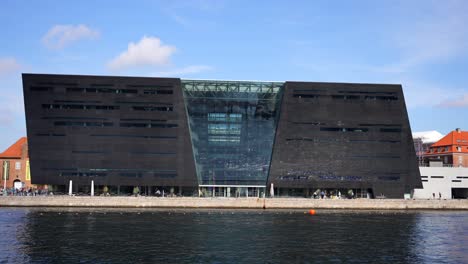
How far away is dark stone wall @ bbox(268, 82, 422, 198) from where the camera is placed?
102 m

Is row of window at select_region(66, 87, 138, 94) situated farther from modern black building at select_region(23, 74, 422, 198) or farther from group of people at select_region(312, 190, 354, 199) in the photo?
group of people at select_region(312, 190, 354, 199)

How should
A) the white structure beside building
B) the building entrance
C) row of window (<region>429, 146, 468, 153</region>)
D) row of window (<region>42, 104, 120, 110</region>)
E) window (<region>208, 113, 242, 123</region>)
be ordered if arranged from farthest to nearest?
Answer: row of window (<region>429, 146, 468, 153</region>) < the white structure beside building < window (<region>208, 113, 242, 123</region>) < row of window (<region>42, 104, 120, 110</region>) < the building entrance

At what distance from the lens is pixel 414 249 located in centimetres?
4609

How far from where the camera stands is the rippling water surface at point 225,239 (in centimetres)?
4047

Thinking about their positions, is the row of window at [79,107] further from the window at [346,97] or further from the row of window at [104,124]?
the window at [346,97]

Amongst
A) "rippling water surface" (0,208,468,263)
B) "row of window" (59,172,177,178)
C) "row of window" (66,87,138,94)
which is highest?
"row of window" (66,87,138,94)

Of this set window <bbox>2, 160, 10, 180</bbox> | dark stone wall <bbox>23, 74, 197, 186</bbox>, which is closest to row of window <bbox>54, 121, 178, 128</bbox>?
dark stone wall <bbox>23, 74, 197, 186</bbox>

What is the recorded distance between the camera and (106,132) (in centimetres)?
10025

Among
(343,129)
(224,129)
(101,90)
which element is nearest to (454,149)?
(343,129)

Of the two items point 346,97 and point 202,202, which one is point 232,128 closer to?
point 202,202

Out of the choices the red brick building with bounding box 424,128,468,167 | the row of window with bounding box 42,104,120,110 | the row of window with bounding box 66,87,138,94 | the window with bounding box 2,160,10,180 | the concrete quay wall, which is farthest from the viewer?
the red brick building with bounding box 424,128,468,167

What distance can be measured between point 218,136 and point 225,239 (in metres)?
53.7

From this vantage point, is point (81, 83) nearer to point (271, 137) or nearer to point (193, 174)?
point (193, 174)

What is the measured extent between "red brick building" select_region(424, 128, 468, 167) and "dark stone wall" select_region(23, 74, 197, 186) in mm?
70152
